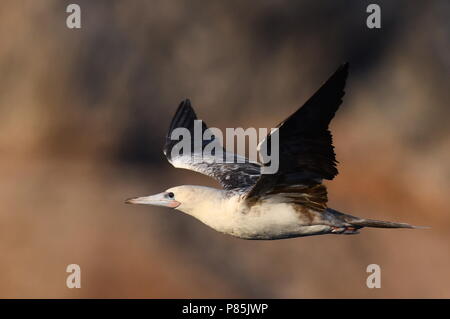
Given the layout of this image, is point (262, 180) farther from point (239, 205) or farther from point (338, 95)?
point (338, 95)

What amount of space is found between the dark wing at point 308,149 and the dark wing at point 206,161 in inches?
44.8

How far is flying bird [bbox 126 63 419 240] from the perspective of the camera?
8.17 meters

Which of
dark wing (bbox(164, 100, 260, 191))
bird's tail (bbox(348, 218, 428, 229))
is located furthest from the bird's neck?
bird's tail (bbox(348, 218, 428, 229))

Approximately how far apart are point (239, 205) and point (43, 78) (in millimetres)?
15760

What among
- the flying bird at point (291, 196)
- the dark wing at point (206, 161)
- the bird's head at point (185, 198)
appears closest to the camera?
the flying bird at point (291, 196)

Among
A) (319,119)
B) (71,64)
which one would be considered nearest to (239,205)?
(319,119)

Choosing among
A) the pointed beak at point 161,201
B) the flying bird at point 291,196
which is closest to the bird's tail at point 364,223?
the flying bird at point 291,196

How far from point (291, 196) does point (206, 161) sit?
8.44 ft

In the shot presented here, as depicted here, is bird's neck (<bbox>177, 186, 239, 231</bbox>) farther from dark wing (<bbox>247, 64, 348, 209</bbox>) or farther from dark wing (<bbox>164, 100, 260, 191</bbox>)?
dark wing (<bbox>164, 100, 260, 191</bbox>)

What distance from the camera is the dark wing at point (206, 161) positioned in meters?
10.8

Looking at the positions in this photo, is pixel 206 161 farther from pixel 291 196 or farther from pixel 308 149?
pixel 308 149

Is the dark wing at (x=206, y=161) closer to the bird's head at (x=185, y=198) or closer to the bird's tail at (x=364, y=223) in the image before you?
the bird's head at (x=185, y=198)

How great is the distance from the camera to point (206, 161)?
11664 millimetres

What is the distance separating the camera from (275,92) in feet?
76.4
